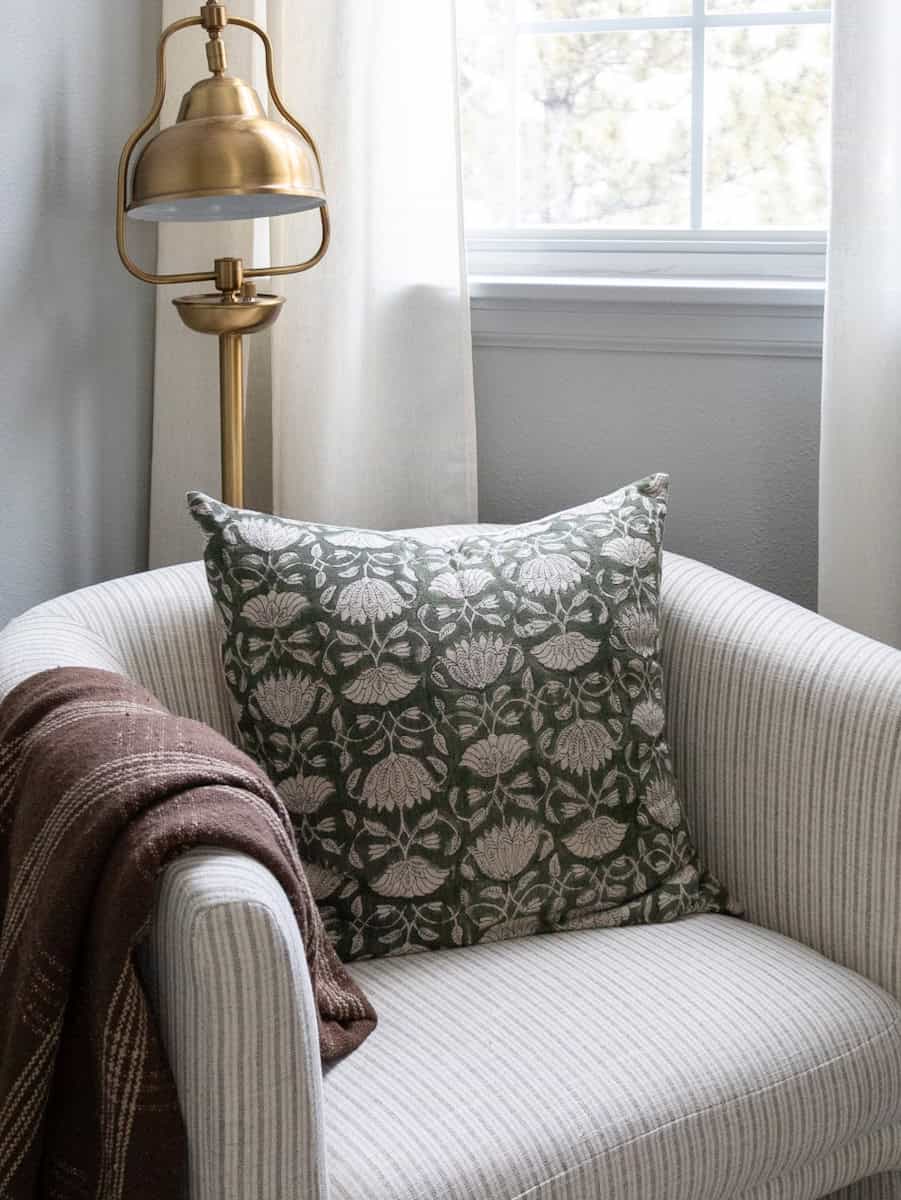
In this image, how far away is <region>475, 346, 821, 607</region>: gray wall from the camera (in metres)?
1.99

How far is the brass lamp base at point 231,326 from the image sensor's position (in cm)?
180

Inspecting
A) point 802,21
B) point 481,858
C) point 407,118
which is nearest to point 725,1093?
point 481,858

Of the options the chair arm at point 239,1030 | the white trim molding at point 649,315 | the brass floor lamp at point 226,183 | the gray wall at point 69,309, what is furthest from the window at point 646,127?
the chair arm at point 239,1030

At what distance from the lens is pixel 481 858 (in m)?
1.46

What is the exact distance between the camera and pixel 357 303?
1979 millimetres

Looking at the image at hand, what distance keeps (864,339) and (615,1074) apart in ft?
3.13

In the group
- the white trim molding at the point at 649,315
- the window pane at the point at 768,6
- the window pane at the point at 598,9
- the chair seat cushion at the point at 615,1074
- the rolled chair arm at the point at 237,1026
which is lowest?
the chair seat cushion at the point at 615,1074

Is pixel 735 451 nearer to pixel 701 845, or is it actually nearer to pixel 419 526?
pixel 419 526

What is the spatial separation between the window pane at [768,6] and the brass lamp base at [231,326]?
778 millimetres

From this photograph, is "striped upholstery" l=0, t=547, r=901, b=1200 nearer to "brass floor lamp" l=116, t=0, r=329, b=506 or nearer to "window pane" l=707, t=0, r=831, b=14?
"brass floor lamp" l=116, t=0, r=329, b=506

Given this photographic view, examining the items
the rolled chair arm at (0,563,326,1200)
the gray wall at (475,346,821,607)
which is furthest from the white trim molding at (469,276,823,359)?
the rolled chair arm at (0,563,326,1200)

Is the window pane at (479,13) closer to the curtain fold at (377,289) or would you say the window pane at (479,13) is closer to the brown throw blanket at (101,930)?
the curtain fold at (377,289)

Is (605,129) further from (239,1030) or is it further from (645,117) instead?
(239,1030)

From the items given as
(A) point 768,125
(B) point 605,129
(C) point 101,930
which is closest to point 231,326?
(B) point 605,129
